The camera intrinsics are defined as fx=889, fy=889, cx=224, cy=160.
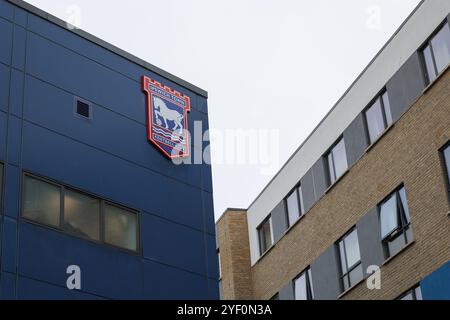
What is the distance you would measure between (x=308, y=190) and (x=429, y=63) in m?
9.76

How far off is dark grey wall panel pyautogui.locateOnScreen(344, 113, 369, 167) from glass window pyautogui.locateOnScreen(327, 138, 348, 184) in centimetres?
57

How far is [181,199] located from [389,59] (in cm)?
1136

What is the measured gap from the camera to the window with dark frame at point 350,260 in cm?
3234

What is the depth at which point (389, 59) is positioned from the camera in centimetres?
3095

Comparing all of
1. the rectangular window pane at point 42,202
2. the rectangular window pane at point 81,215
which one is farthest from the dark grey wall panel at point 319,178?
the rectangular window pane at point 42,202

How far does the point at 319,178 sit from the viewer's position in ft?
118

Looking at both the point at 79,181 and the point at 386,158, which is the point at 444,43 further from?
the point at 79,181

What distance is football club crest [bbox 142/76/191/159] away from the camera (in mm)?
23250

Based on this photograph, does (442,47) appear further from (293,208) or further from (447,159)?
(293,208)

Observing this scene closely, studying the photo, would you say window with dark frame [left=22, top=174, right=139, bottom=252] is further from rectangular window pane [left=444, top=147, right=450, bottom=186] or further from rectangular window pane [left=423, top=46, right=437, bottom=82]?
rectangular window pane [left=423, top=46, right=437, bottom=82]

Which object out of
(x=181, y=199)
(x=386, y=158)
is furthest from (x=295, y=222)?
(x=181, y=199)

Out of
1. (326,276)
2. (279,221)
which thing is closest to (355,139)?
(326,276)

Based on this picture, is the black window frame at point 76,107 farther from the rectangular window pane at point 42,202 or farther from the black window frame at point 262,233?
the black window frame at point 262,233

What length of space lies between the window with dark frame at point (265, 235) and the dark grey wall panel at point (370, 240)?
9277mm
